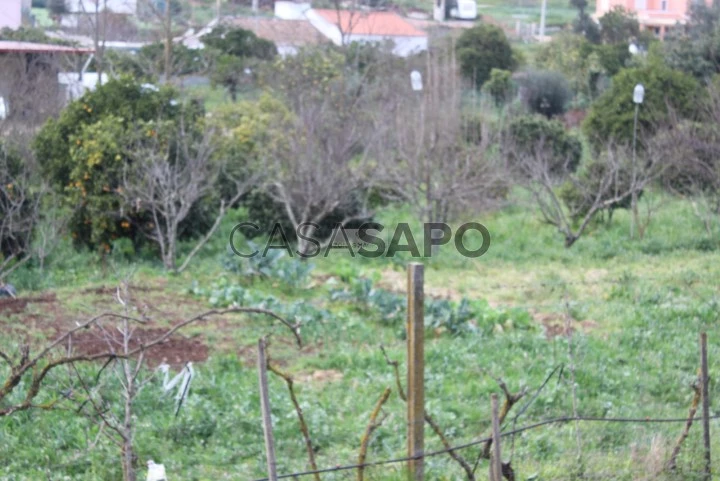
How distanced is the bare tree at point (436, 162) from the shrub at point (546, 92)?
11.1 metres

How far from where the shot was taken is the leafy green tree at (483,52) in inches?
1225

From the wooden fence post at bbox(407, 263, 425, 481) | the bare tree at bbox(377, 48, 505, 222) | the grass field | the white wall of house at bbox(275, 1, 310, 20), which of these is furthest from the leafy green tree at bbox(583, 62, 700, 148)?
the white wall of house at bbox(275, 1, 310, 20)

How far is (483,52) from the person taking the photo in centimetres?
3162

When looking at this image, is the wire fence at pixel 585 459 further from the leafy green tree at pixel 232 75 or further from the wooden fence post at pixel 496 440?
the leafy green tree at pixel 232 75

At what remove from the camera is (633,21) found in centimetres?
3731

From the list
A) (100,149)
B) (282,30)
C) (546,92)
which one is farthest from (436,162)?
(282,30)

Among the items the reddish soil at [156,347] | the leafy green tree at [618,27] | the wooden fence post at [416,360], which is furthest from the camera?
the leafy green tree at [618,27]

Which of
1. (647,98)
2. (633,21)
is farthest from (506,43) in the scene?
(647,98)

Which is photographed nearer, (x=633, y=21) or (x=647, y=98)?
(x=647, y=98)

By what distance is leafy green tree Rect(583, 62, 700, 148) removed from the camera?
19281 mm

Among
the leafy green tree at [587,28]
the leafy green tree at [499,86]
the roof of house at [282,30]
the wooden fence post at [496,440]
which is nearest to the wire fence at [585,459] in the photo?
A: the wooden fence post at [496,440]

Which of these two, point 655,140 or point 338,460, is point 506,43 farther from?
point 338,460

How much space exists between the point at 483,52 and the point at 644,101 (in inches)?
507

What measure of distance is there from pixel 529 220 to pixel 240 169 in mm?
5317
